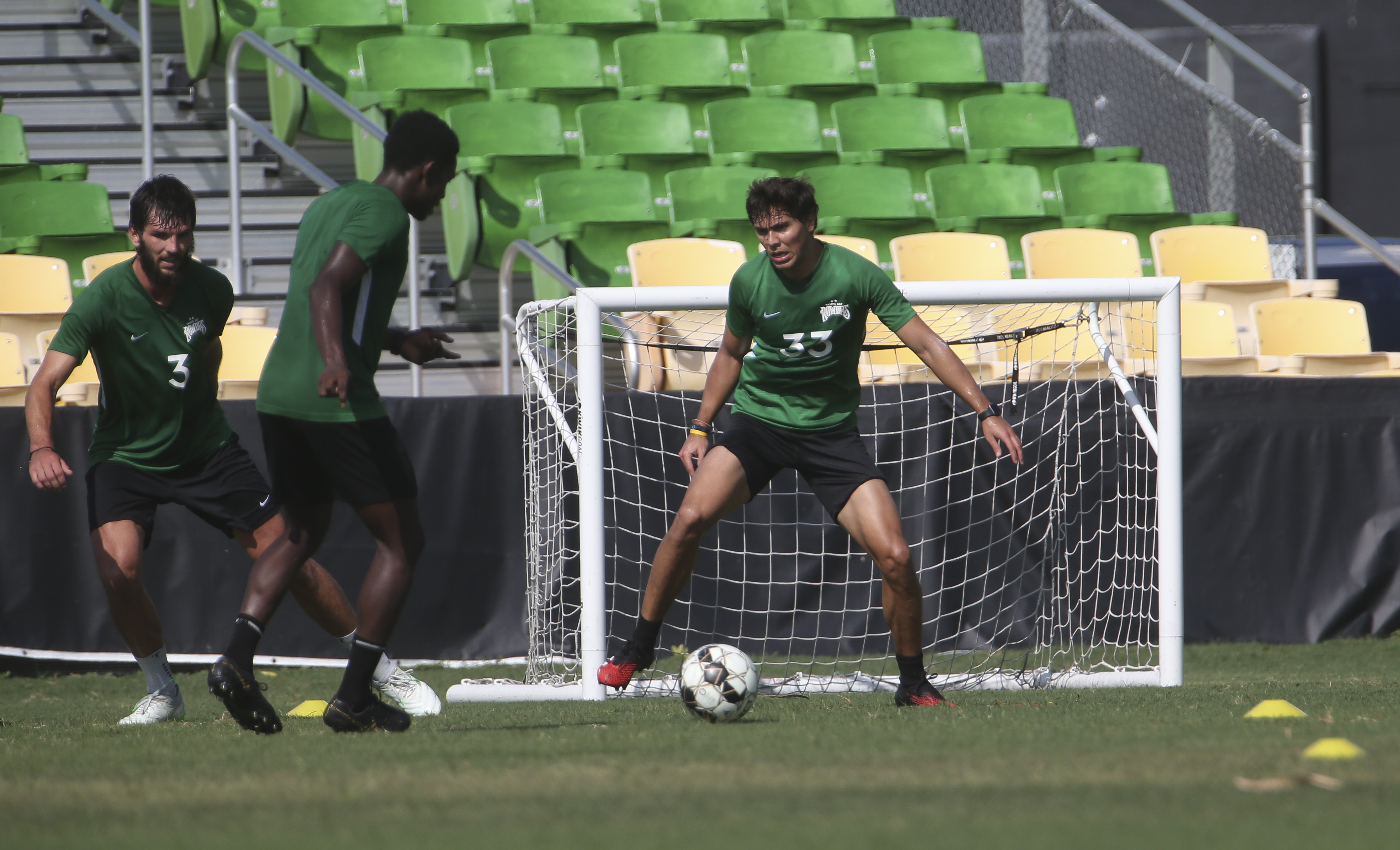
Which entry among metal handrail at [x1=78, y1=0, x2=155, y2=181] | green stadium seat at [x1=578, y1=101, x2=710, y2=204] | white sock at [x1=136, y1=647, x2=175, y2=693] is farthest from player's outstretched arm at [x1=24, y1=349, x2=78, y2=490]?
green stadium seat at [x1=578, y1=101, x2=710, y2=204]

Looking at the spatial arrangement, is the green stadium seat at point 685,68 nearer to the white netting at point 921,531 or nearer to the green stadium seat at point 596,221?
the green stadium seat at point 596,221

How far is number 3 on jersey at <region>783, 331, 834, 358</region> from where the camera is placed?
5145mm

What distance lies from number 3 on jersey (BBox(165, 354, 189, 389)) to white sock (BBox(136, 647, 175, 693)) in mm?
946

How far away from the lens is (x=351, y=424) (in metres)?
4.14

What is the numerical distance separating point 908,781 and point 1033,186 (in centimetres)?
746

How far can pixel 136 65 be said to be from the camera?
11.2 meters

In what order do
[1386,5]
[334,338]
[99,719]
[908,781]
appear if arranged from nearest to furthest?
[908,781], [334,338], [99,719], [1386,5]

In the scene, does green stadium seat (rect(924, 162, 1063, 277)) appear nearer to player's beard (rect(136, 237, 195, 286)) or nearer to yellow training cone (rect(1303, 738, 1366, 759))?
player's beard (rect(136, 237, 195, 286))

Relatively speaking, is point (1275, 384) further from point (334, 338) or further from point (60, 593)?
point (60, 593)

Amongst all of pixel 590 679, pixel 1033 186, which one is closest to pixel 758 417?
pixel 590 679

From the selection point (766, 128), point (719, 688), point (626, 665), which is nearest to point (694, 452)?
point (626, 665)

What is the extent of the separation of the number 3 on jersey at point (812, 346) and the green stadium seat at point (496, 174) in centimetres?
410

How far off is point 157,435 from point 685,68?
6.81 metres

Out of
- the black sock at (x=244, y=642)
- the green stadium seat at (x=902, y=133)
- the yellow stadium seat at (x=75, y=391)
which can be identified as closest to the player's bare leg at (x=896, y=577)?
the black sock at (x=244, y=642)
